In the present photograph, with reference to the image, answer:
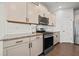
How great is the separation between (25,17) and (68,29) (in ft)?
16.8

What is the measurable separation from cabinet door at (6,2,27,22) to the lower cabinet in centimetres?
51

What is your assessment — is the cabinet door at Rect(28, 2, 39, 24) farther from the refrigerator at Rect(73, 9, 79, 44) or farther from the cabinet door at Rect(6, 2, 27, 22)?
the refrigerator at Rect(73, 9, 79, 44)

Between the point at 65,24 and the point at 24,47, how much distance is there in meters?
5.45

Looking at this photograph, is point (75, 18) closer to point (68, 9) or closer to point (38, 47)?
point (68, 9)

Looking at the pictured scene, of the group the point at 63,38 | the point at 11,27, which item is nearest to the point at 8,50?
the point at 11,27

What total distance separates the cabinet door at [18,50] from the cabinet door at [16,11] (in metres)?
0.61

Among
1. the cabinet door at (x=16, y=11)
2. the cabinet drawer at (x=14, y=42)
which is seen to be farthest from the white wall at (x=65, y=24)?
the cabinet drawer at (x=14, y=42)

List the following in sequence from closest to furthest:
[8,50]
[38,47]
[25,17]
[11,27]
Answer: [8,50]
[11,27]
[25,17]
[38,47]

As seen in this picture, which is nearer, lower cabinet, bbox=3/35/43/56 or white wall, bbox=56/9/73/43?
lower cabinet, bbox=3/35/43/56

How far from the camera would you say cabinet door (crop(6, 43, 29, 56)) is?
233 cm

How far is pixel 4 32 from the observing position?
7.59ft

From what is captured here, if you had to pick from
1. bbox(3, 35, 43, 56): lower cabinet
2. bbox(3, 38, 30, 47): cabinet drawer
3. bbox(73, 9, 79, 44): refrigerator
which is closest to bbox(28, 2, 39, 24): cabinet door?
bbox(3, 35, 43, 56): lower cabinet

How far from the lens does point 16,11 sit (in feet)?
9.13

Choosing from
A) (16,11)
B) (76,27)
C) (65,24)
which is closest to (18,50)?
(16,11)
